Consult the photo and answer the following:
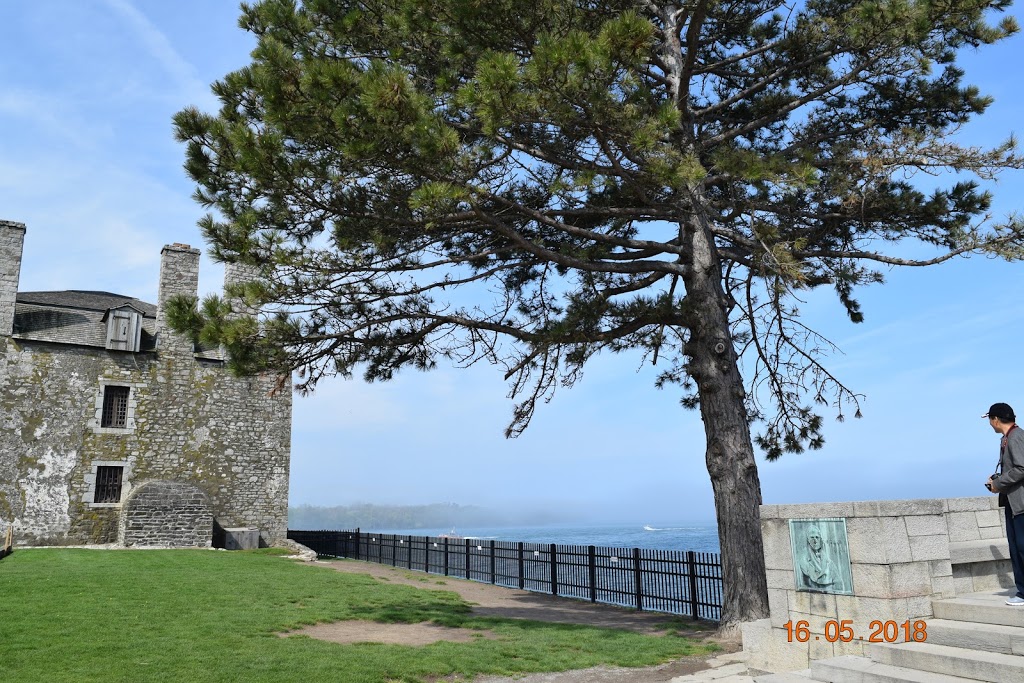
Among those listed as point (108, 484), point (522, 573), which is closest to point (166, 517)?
point (108, 484)

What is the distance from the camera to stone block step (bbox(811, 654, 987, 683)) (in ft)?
18.6

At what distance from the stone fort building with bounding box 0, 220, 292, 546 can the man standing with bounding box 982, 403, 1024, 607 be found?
2047 centimetres

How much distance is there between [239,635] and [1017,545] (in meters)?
8.68

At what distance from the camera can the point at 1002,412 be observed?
6.58 metres

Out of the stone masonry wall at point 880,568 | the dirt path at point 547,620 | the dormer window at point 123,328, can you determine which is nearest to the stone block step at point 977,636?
the stone masonry wall at point 880,568

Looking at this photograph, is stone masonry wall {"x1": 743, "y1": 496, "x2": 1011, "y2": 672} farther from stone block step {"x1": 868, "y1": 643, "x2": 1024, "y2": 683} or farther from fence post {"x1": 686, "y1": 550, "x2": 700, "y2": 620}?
fence post {"x1": 686, "y1": 550, "x2": 700, "y2": 620}

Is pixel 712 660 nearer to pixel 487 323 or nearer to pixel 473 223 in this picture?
pixel 487 323

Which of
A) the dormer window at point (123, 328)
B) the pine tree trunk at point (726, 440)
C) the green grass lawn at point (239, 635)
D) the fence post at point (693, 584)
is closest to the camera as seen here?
the green grass lawn at point (239, 635)

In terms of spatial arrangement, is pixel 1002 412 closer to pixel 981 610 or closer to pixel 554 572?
pixel 981 610

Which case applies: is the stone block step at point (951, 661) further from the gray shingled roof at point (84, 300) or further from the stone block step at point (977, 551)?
the gray shingled roof at point (84, 300)

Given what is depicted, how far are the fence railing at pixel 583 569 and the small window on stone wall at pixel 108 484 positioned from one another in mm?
8385

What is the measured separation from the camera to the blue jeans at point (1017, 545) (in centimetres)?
620

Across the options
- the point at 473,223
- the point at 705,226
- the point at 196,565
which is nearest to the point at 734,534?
the point at 705,226

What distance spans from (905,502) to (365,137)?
6.86 metres
